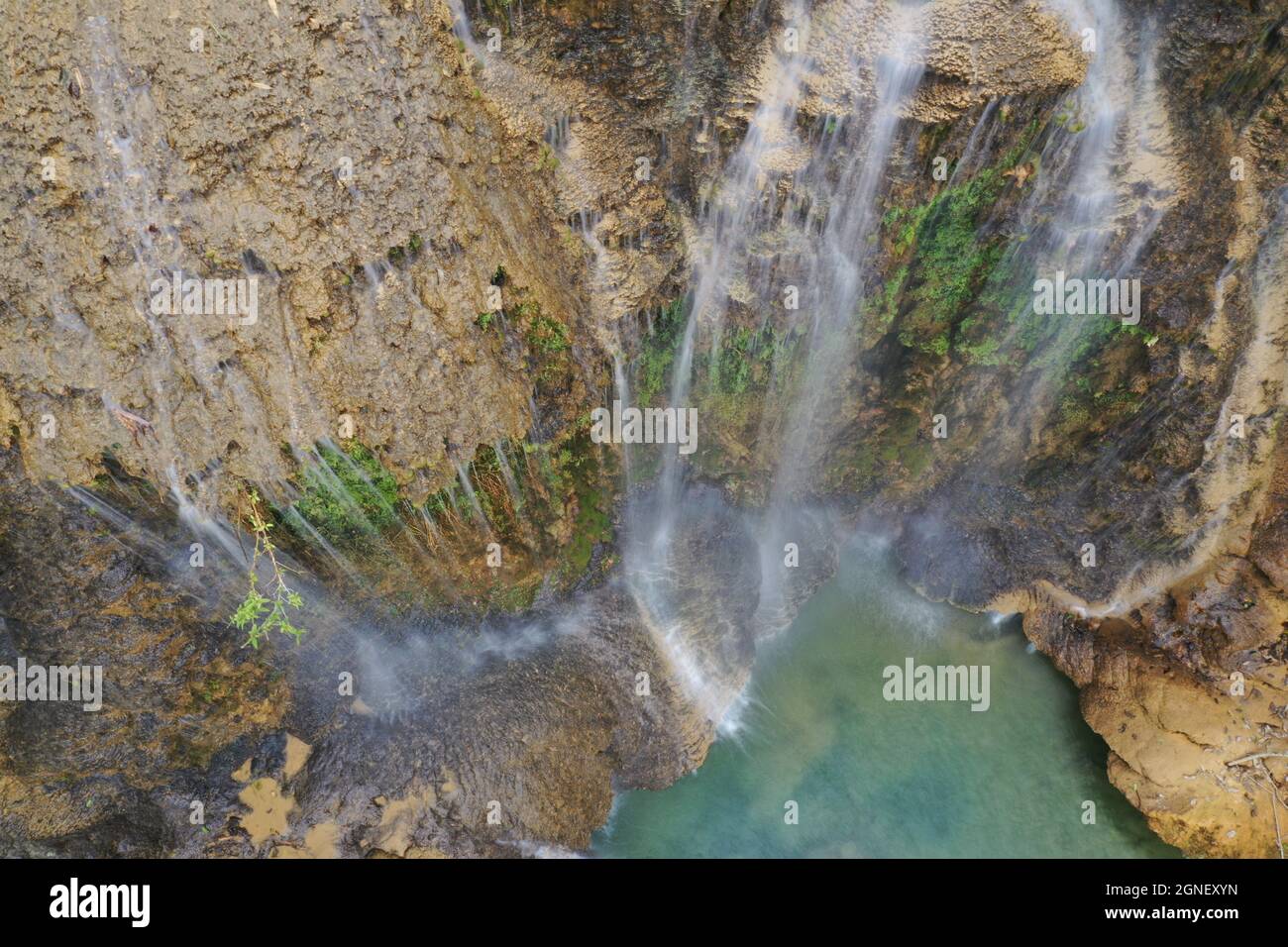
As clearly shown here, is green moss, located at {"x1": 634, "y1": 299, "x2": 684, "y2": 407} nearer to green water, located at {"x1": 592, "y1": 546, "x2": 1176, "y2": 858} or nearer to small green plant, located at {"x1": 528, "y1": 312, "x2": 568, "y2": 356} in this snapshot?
small green plant, located at {"x1": 528, "y1": 312, "x2": 568, "y2": 356}

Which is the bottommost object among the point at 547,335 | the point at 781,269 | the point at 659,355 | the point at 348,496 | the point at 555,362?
the point at 348,496

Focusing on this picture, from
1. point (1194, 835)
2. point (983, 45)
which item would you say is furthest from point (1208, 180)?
point (1194, 835)

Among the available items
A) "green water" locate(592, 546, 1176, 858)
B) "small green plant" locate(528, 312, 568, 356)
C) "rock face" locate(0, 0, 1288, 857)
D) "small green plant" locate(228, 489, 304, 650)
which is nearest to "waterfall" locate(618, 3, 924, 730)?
"rock face" locate(0, 0, 1288, 857)

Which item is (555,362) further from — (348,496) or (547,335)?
(348,496)

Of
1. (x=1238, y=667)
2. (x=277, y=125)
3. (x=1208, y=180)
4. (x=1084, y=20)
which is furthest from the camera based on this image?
(x=1238, y=667)

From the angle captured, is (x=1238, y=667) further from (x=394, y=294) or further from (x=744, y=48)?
(x=394, y=294)

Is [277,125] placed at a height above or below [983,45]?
below

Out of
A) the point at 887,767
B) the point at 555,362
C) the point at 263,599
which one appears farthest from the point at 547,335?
the point at 887,767

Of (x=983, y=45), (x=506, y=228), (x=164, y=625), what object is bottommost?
(x=164, y=625)
